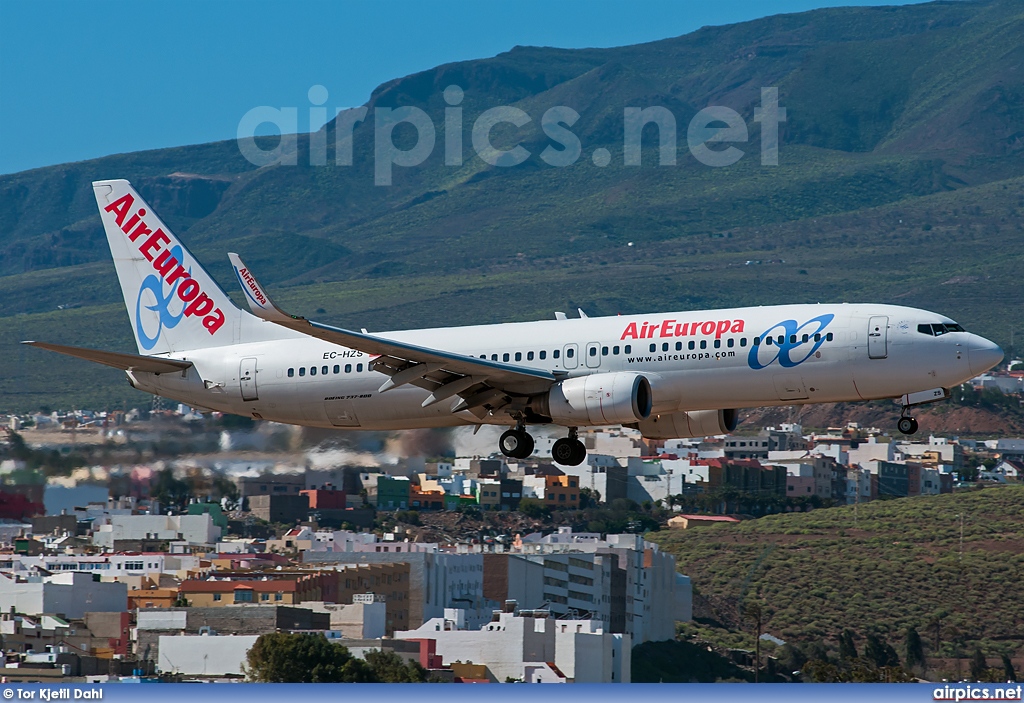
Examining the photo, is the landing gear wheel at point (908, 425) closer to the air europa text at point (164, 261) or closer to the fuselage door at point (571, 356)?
the fuselage door at point (571, 356)

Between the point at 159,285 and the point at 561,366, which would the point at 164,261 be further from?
the point at 561,366

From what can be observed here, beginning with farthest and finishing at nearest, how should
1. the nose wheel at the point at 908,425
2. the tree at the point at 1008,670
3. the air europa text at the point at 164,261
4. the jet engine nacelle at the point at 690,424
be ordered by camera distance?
1. the tree at the point at 1008,670
2. the air europa text at the point at 164,261
3. the jet engine nacelle at the point at 690,424
4. the nose wheel at the point at 908,425

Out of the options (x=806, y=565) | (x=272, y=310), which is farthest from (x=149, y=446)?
(x=806, y=565)

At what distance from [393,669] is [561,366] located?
31.9 metres

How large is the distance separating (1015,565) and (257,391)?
7020 cm

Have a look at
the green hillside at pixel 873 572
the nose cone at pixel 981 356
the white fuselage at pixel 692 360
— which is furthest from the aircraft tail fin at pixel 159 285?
the green hillside at pixel 873 572

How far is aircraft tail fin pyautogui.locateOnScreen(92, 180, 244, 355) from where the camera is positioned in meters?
55.0

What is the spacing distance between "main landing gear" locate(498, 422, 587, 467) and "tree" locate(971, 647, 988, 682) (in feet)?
148

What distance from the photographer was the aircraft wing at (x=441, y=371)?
1797 inches

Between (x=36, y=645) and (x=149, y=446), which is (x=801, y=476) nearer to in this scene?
(x=36, y=645)

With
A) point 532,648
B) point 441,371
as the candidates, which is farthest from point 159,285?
point 532,648

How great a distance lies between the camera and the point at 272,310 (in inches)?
1725

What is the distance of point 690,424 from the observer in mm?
51125

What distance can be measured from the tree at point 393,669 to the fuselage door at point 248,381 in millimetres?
26594
